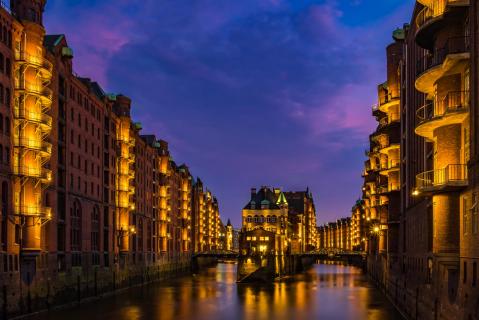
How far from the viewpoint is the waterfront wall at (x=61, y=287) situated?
61406 millimetres

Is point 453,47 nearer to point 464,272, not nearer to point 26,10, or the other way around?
point 464,272

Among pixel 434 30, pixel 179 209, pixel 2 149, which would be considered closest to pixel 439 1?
pixel 434 30

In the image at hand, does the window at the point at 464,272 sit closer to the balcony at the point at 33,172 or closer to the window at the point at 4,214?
the window at the point at 4,214

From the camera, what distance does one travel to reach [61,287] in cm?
7794

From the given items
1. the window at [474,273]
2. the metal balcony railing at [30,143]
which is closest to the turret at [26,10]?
the metal balcony railing at [30,143]

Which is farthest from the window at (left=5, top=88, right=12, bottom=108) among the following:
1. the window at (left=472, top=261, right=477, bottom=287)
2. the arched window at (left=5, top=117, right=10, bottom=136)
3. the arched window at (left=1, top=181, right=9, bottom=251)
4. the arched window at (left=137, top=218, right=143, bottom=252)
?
the arched window at (left=137, top=218, right=143, bottom=252)

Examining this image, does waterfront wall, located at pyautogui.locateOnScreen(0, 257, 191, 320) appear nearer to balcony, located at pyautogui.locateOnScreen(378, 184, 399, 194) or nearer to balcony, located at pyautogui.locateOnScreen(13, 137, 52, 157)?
balcony, located at pyautogui.locateOnScreen(13, 137, 52, 157)

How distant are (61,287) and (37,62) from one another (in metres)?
26.4

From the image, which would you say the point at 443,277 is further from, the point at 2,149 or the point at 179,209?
the point at 179,209

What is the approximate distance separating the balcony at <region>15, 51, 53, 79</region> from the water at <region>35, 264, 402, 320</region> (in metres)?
23.9

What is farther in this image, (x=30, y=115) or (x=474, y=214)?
(x=30, y=115)

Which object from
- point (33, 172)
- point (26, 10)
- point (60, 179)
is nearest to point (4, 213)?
point (33, 172)

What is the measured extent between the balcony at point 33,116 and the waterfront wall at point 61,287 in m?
14.7

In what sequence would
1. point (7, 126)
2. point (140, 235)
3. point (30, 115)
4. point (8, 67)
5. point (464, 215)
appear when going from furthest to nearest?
point (140, 235)
point (30, 115)
point (8, 67)
point (7, 126)
point (464, 215)
